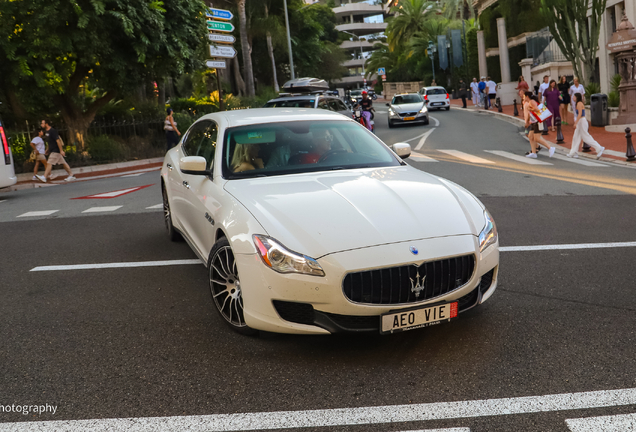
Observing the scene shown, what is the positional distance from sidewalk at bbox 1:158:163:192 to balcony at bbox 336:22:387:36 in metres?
107

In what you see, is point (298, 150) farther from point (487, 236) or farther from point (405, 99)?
point (405, 99)

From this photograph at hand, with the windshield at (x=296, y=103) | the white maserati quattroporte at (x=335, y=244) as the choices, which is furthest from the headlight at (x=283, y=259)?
the windshield at (x=296, y=103)

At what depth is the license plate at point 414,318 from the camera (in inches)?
151

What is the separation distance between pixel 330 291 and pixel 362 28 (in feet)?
420

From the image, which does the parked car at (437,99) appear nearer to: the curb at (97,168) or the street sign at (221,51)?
the street sign at (221,51)

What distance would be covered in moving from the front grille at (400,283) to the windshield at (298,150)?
172 cm

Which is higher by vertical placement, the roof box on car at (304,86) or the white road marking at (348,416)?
the roof box on car at (304,86)

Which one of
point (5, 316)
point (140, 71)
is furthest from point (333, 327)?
point (140, 71)

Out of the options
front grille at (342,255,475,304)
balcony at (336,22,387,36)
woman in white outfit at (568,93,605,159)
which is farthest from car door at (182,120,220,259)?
balcony at (336,22,387,36)

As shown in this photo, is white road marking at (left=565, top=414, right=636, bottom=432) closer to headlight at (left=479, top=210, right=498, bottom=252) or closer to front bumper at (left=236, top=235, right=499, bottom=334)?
front bumper at (left=236, top=235, right=499, bottom=334)

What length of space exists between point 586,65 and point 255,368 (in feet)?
82.6

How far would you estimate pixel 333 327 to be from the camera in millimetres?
3873

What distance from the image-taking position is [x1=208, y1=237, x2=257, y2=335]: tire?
4.33 meters

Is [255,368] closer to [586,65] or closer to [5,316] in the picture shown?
[5,316]
